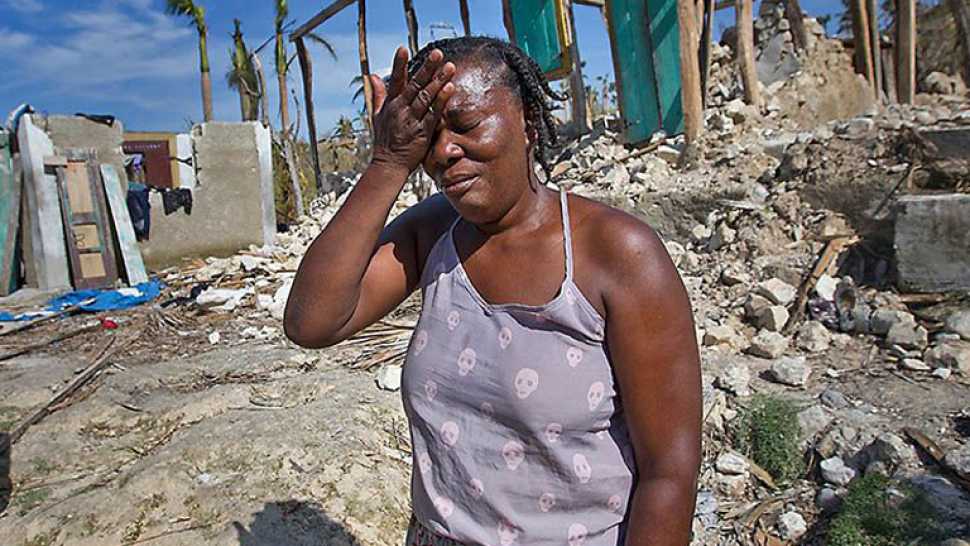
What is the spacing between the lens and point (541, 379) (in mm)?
1106

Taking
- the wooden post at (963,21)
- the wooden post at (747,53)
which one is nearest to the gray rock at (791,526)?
the wooden post at (747,53)

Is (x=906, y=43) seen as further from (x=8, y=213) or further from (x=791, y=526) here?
(x=8, y=213)

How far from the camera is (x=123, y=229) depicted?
9219 millimetres

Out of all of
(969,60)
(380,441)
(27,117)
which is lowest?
(380,441)

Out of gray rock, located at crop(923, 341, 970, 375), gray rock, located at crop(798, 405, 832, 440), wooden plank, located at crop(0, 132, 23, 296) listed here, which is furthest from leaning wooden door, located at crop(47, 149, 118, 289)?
gray rock, located at crop(923, 341, 970, 375)

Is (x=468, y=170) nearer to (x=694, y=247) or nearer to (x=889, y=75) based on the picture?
(x=694, y=247)

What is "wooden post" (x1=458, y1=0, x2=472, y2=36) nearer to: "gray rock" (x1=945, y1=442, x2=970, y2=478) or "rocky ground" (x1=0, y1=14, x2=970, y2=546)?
"rocky ground" (x1=0, y1=14, x2=970, y2=546)

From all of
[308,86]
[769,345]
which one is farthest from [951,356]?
[308,86]

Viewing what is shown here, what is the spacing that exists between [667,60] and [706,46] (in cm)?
49

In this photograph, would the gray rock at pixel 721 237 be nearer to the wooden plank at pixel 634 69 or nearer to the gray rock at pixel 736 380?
the gray rock at pixel 736 380

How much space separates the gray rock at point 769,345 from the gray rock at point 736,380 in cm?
35

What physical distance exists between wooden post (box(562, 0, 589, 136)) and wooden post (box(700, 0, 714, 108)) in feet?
7.23

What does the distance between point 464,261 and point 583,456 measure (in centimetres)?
43

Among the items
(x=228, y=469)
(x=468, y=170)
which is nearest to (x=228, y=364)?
(x=228, y=469)
